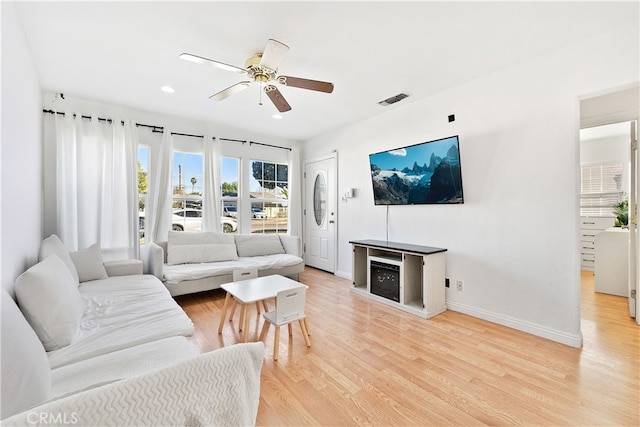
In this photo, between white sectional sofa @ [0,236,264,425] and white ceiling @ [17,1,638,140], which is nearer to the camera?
white sectional sofa @ [0,236,264,425]

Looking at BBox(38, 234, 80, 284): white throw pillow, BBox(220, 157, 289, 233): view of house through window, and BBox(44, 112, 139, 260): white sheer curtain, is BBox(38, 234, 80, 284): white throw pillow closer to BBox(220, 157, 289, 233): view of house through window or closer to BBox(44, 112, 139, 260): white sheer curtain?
BBox(44, 112, 139, 260): white sheer curtain

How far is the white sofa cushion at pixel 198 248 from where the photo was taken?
380 cm

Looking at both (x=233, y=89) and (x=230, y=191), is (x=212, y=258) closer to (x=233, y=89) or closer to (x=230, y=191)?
(x=230, y=191)

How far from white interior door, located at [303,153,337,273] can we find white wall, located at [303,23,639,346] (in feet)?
5.61

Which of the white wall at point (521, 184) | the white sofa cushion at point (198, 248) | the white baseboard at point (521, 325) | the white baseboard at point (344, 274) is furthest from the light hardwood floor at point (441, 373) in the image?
the white baseboard at point (344, 274)

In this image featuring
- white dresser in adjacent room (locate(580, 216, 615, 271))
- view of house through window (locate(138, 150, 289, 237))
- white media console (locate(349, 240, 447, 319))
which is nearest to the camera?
white media console (locate(349, 240, 447, 319))

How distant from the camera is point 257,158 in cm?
504

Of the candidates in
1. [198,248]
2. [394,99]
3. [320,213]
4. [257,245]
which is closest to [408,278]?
[394,99]

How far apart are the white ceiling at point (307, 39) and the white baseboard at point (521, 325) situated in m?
2.49

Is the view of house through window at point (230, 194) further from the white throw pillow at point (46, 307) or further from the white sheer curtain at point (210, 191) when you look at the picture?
the white throw pillow at point (46, 307)

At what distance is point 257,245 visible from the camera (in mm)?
4570

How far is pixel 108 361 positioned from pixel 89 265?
6.77 feet

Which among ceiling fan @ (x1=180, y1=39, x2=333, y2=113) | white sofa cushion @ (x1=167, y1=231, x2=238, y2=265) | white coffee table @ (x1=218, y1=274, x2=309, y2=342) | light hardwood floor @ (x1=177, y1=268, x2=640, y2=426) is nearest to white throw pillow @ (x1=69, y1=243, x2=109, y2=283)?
white sofa cushion @ (x1=167, y1=231, x2=238, y2=265)

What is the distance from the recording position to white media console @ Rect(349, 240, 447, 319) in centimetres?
297
